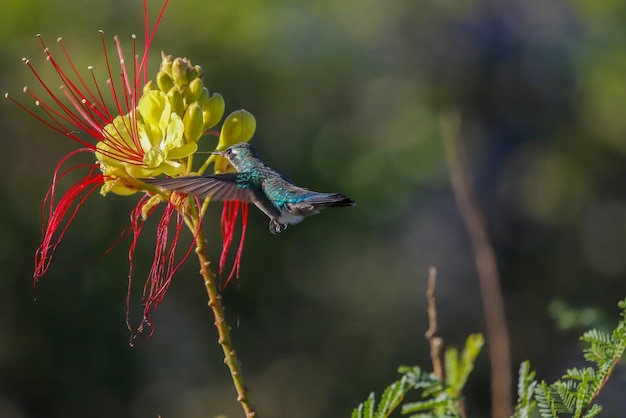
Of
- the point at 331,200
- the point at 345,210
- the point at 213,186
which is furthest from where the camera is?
the point at 345,210

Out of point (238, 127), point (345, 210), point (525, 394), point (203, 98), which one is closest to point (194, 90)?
point (203, 98)

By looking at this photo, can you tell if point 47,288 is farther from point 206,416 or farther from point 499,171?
point 499,171

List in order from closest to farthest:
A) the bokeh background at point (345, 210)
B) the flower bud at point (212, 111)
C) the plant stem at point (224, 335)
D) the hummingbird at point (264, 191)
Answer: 1. the plant stem at point (224, 335)
2. the flower bud at point (212, 111)
3. the hummingbird at point (264, 191)
4. the bokeh background at point (345, 210)

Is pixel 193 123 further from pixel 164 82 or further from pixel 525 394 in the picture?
pixel 525 394

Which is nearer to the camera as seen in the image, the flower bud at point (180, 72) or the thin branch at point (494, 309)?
the thin branch at point (494, 309)

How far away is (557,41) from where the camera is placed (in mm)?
7590

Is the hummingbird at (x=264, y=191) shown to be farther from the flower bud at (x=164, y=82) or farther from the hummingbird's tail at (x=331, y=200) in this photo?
the flower bud at (x=164, y=82)

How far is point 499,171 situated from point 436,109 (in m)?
0.69

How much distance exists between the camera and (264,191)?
200 cm

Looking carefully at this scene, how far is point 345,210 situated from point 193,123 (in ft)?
16.3

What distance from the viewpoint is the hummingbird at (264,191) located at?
5.65 feet

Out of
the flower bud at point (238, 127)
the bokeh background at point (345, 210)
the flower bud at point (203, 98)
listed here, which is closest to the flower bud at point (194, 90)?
the flower bud at point (203, 98)

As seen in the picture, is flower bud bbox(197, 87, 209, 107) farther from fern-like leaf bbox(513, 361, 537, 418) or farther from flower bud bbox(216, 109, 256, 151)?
fern-like leaf bbox(513, 361, 537, 418)

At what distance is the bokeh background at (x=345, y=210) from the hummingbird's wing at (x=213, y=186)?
13.4 ft
